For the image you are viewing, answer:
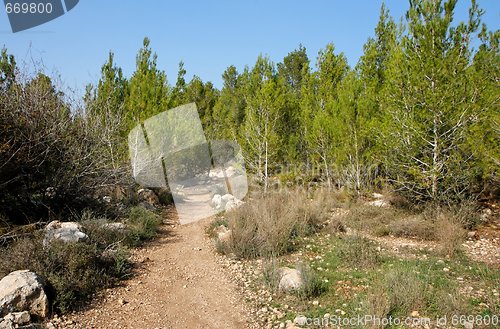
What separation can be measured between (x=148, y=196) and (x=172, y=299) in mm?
7391

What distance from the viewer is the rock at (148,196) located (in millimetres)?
11478

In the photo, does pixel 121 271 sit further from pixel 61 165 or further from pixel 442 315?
pixel 442 315

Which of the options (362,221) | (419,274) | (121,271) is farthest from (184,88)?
(419,274)

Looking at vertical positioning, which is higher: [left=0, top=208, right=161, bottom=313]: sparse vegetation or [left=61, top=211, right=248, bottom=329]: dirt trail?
[left=0, top=208, right=161, bottom=313]: sparse vegetation

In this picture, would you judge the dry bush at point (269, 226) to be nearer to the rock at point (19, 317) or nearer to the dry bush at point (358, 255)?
the dry bush at point (358, 255)

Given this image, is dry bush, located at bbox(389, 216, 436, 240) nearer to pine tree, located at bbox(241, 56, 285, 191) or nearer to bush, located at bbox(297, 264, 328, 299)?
bush, located at bbox(297, 264, 328, 299)

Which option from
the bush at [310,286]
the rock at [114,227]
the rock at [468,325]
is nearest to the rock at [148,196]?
the rock at [114,227]

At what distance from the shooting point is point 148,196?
1194 centimetres

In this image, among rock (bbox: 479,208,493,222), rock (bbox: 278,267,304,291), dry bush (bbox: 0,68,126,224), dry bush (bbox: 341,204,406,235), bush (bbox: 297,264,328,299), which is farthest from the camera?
rock (bbox: 479,208,493,222)

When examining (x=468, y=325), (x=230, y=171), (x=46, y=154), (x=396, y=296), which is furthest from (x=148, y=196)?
(x=468, y=325)

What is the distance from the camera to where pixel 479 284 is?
5.07 metres

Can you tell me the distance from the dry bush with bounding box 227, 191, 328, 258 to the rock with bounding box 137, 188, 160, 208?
4.48 m

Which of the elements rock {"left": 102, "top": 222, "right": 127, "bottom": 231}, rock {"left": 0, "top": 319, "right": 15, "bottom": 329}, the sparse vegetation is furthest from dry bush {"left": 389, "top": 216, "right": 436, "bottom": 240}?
rock {"left": 0, "top": 319, "right": 15, "bottom": 329}

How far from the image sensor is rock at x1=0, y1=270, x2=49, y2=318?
4.03 m
